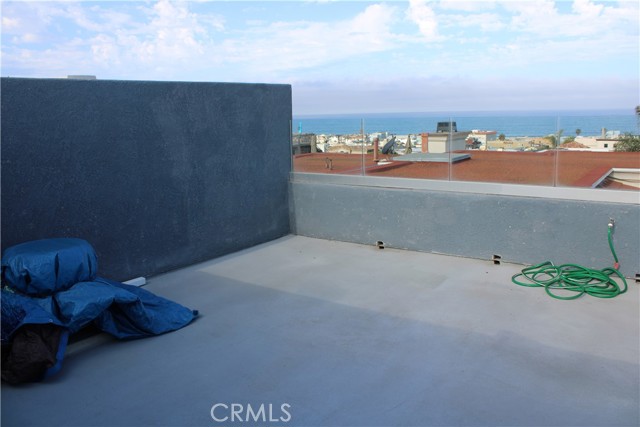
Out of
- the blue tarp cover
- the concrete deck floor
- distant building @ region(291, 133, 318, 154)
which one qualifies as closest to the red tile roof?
distant building @ region(291, 133, 318, 154)

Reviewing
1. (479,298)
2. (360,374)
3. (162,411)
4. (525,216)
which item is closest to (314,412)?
(360,374)

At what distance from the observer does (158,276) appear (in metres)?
7.15

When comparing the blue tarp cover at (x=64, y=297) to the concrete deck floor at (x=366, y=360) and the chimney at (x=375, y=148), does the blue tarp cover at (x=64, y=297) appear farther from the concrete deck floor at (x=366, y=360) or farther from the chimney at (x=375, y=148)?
the chimney at (x=375, y=148)

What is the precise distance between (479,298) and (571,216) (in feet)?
5.92

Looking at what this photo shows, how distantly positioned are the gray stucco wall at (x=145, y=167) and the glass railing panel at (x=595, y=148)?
14.3 ft

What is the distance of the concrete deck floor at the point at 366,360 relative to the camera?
375 cm

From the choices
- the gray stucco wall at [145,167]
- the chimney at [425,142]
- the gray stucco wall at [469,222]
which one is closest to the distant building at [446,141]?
the chimney at [425,142]

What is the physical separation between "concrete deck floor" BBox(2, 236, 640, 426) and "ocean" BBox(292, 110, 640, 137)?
2.05m

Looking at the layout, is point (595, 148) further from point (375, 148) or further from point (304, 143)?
point (304, 143)

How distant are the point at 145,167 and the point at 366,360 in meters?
4.01

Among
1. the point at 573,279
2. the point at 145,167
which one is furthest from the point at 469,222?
the point at 145,167

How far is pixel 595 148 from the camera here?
7.04 meters

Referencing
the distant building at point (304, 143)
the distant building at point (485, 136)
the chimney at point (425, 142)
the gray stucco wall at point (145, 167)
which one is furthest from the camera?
the distant building at point (304, 143)

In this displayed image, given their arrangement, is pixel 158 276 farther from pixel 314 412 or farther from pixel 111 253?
pixel 314 412
